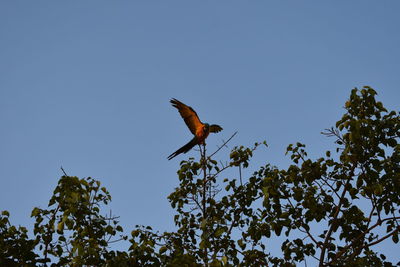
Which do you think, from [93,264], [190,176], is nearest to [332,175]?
[190,176]

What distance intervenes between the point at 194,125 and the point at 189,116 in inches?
7.4

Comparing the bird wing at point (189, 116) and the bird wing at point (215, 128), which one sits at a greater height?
the bird wing at point (189, 116)

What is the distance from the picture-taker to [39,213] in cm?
487

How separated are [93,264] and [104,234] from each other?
1.61 ft

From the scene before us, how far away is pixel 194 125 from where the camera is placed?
27.4 feet

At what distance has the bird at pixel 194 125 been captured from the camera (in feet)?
26.5

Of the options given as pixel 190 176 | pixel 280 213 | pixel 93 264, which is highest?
pixel 190 176

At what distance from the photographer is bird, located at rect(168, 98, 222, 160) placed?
318 inches

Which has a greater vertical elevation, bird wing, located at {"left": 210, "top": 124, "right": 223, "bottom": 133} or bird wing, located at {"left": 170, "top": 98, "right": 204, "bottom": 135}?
bird wing, located at {"left": 170, "top": 98, "right": 204, "bottom": 135}

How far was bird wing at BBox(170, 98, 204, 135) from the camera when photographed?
8328 mm

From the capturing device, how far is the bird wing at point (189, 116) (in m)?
8.33

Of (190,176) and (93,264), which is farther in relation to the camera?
(190,176)

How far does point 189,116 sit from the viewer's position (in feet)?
27.6

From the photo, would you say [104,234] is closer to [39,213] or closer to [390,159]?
[39,213]
